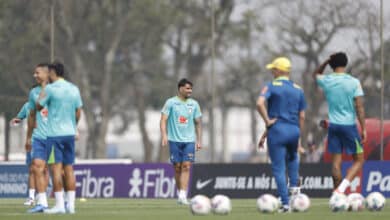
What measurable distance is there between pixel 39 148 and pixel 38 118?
5.51 ft

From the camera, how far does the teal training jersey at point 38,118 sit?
19320 millimetres

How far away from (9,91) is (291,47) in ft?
32.3

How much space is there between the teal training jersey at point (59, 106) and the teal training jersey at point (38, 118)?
600 mm

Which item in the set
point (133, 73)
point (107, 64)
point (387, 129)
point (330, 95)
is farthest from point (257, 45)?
point (330, 95)

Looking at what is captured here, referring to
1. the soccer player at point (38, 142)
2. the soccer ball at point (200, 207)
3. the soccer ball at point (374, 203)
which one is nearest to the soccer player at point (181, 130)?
the soccer player at point (38, 142)

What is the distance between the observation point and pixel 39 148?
65.1ft

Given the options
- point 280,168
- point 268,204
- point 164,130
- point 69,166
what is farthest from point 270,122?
point 164,130

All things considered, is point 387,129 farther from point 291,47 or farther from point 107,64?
point 107,64

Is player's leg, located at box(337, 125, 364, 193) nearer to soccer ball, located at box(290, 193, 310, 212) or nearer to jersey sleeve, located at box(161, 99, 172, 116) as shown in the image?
soccer ball, located at box(290, 193, 310, 212)

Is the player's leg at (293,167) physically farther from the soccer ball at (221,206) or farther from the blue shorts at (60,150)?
the blue shorts at (60,150)

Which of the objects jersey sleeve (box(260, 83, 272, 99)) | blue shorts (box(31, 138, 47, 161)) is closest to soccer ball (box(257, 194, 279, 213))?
jersey sleeve (box(260, 83, 272, 99))

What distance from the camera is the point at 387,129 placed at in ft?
112

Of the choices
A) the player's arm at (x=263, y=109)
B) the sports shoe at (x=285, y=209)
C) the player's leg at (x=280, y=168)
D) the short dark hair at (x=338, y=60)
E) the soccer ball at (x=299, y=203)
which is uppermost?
the short dark hair at (x=338, y=60)

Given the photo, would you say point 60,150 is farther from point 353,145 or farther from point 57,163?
point 353,145
